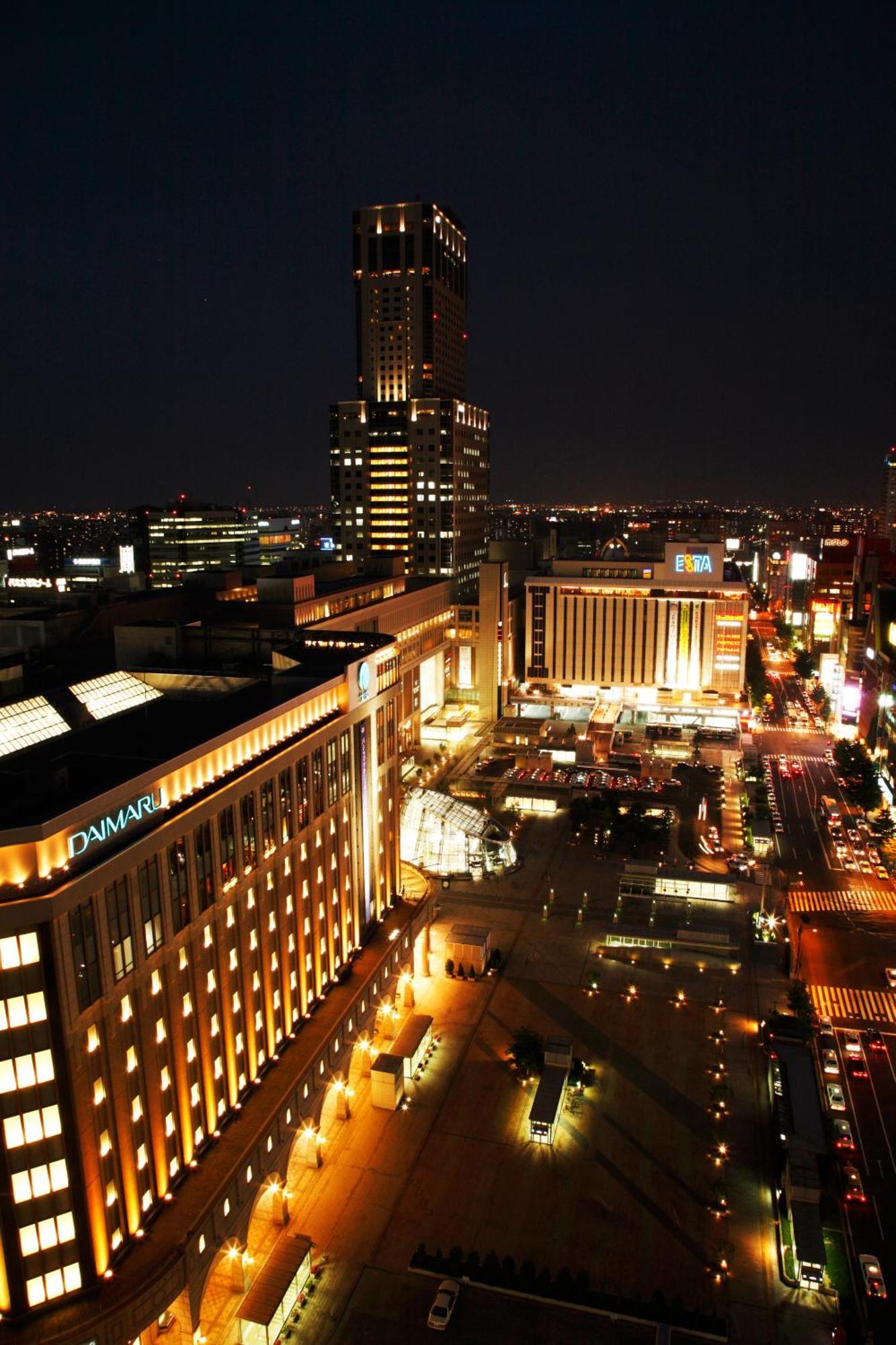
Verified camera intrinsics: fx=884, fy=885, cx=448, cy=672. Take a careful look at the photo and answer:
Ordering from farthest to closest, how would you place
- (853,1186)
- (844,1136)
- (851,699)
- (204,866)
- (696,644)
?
(696,644)
(851,699)
(844,1136)
(853,1186)
(204,866)

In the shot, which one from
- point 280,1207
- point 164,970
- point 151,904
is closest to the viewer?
point 151,904

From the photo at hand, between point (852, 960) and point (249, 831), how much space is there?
50780 mm

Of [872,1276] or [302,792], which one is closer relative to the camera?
[872,1276]

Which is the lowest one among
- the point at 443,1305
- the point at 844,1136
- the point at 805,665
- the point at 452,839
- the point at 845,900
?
the point at 844,1136

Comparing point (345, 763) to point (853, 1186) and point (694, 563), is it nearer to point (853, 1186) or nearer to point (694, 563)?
point (853, 1186)

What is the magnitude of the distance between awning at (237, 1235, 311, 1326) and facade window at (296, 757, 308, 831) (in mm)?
19844

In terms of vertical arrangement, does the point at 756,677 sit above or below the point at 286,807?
below

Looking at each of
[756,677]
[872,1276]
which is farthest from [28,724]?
[756,677]

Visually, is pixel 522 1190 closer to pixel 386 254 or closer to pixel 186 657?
pixel 186 657

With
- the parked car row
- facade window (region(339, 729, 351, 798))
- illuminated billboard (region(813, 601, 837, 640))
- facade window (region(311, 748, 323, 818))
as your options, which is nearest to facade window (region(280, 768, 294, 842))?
facade window (region(311, 748, 323, 818))

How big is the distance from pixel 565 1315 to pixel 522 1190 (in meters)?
7.14

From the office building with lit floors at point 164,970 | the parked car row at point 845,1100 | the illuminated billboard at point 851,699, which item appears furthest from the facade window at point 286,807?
the illuminated billboard at point 851,699

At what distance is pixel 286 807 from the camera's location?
158ft

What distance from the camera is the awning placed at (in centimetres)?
3662
